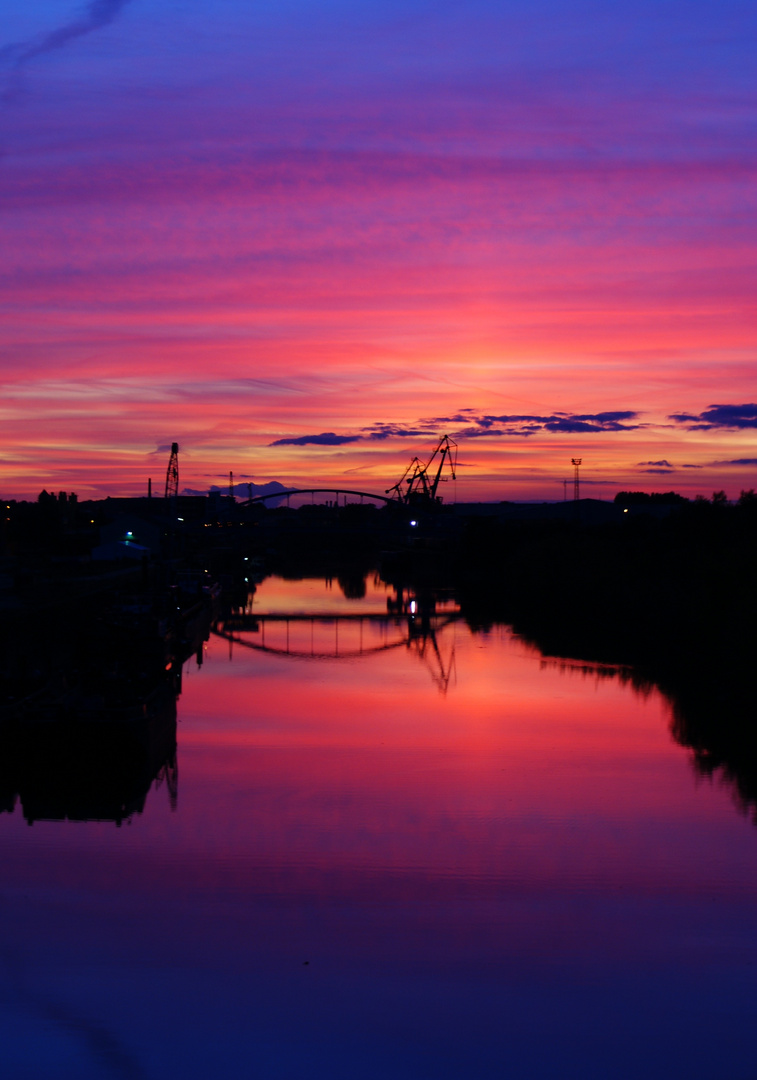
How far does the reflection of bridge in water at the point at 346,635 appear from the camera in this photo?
104 feet

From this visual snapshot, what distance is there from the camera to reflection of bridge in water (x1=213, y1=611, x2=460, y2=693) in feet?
104

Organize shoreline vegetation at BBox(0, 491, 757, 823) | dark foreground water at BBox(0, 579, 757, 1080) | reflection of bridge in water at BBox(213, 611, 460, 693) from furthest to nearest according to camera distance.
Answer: reflection of bridge in water at BBox(213, 611, 460, 693) → shoreline vegetation at BBox(0, 491, 757, 823) → dark foreground water at BBox(0, 579, 757, 1080)

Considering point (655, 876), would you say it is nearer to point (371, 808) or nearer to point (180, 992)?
point (371, 808)

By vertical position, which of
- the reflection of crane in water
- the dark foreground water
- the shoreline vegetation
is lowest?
the dark foreground water

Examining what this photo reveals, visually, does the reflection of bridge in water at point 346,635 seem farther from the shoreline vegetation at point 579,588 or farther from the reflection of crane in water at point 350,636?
the shoreline vegetation at point 579,588

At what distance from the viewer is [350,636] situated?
36688mm

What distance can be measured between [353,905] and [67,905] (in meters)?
2.73

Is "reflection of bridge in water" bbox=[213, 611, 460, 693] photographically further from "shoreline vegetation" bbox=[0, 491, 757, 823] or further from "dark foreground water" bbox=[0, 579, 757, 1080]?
"dark foreground water" bbox=[0, 579, 757, 1080]

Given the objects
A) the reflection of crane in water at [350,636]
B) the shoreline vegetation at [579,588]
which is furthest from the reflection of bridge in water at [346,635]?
the shoreline vegetation at [579,588]

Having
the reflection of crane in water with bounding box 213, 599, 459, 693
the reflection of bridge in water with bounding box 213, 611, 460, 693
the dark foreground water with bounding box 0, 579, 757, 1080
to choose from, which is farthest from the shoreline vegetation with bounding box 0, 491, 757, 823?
the dark foreground water with bounding box 0, 579, 757, 1080

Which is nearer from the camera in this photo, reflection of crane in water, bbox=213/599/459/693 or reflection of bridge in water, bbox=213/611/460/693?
reflection of crane in water, bbox=213/599/459/693

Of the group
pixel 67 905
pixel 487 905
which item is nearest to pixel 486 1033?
pixel 487 905

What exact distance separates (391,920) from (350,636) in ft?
88.3

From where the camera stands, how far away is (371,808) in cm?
1355
